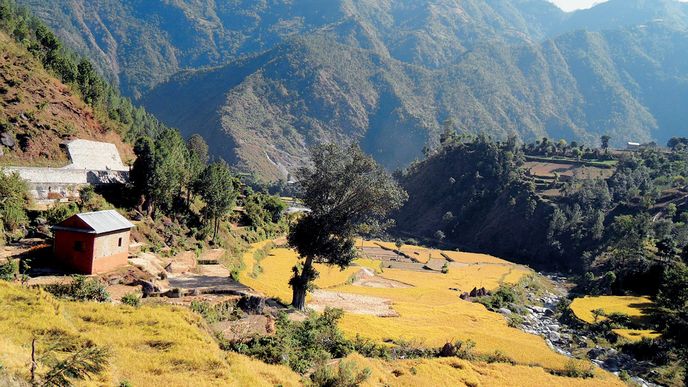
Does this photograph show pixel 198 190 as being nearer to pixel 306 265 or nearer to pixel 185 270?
pixel 185 270

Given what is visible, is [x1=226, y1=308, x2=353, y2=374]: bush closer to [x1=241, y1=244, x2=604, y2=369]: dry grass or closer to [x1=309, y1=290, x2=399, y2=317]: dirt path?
[x1=241, y1=244, x2=604, y2=369]: dry grass

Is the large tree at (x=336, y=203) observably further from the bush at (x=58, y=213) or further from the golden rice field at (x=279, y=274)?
the bush at (x=58, y=213)

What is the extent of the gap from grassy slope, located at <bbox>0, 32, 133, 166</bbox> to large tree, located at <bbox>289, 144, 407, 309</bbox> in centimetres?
2518

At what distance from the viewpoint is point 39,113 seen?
45.9 meters

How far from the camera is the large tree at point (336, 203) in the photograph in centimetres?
3322

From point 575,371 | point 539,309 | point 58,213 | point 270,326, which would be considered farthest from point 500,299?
point 58,213

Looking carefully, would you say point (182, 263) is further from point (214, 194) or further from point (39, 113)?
point (39, 113)

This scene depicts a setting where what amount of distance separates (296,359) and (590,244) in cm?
8420

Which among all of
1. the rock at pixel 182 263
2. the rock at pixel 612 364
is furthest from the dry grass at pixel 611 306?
the rock at pixel 182 263

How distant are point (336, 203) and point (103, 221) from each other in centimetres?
1502

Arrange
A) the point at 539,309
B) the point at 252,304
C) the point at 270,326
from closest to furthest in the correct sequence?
the point at 270,326 → the point at 252,304 → the point at 539,309

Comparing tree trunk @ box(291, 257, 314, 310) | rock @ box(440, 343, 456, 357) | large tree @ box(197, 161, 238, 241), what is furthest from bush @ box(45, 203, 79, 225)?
rock @ box(440, 343, 456, 357)

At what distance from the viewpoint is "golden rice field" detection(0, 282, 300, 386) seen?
1455 cm

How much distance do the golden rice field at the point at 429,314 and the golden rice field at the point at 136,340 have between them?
1169 cm
